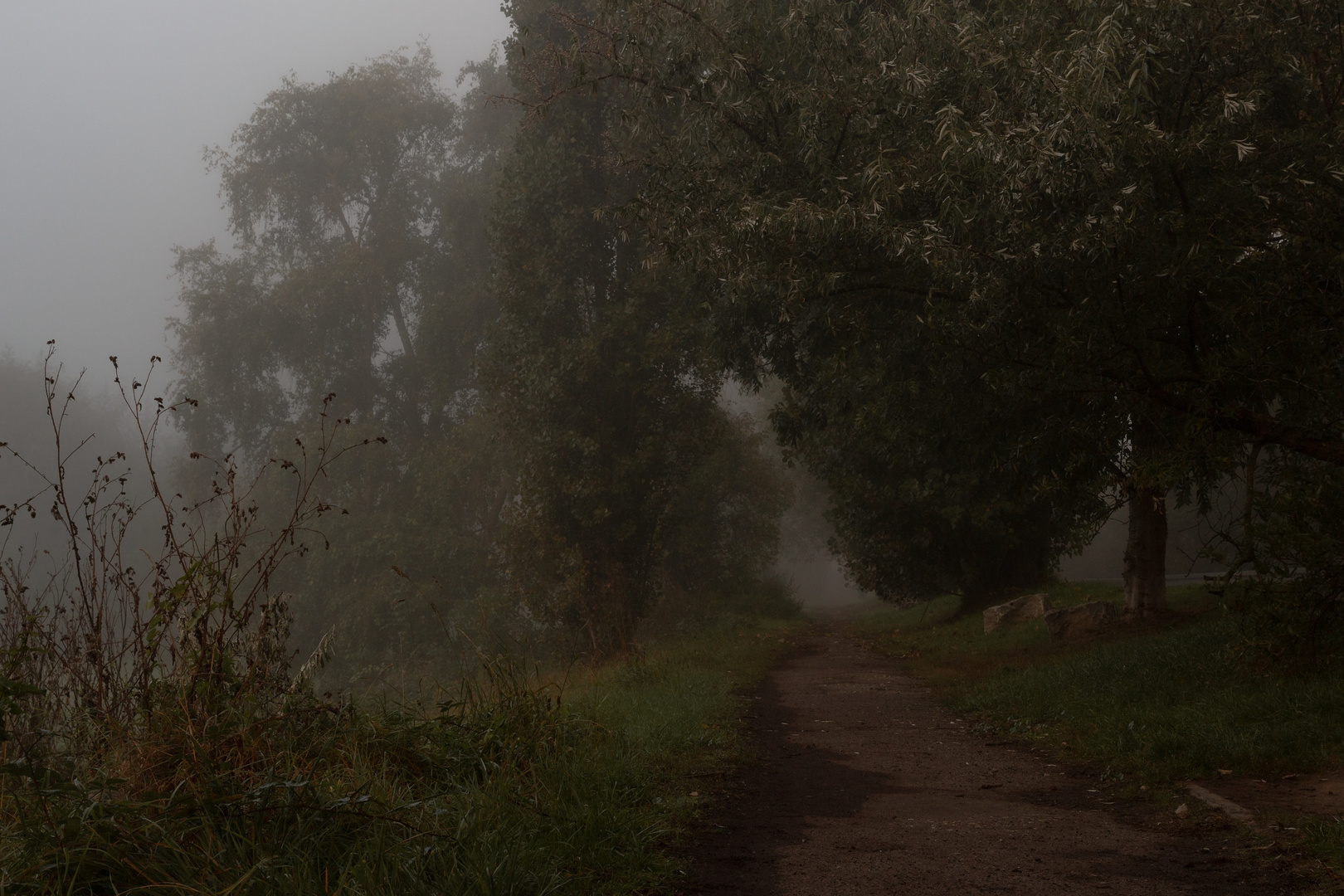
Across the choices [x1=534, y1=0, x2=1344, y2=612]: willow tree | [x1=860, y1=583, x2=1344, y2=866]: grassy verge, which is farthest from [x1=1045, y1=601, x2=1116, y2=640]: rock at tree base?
[x1=534, y1=0, x2=1344, y2=612]: willow tree

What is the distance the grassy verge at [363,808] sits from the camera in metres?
3.79

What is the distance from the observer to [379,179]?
34.1 meters

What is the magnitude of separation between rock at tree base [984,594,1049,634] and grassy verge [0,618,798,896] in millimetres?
12559

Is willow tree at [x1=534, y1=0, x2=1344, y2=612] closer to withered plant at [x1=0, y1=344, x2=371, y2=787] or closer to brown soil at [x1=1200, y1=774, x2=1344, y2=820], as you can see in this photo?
brown soil at [x1=1200, y1=774, x2=1344, y2=820]

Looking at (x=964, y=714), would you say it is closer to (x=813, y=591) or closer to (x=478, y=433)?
(x=478, y=433)

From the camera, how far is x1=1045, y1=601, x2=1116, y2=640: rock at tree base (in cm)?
1421

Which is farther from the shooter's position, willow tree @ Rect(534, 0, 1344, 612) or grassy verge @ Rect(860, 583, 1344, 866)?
willow tree @ Rect(534, 0, 1344, 612)

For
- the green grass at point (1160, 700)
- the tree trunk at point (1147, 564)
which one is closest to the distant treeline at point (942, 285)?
the tree trunk at point (1147, 564)

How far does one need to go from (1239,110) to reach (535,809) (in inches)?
310

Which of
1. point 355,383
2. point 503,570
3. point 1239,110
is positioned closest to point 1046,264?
point 1239,110

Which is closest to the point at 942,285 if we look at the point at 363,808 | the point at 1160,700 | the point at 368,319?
the point at 1160,700

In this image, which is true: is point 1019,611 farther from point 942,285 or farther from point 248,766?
point 248,766

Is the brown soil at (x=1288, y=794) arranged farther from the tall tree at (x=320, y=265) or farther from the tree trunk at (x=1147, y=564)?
the tall tree at (x=320, y=265)

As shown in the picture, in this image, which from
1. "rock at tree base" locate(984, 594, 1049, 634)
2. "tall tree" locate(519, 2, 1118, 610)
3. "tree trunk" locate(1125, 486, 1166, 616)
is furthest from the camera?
"rock at tree base" locate(984, 594, 1049, 634)
